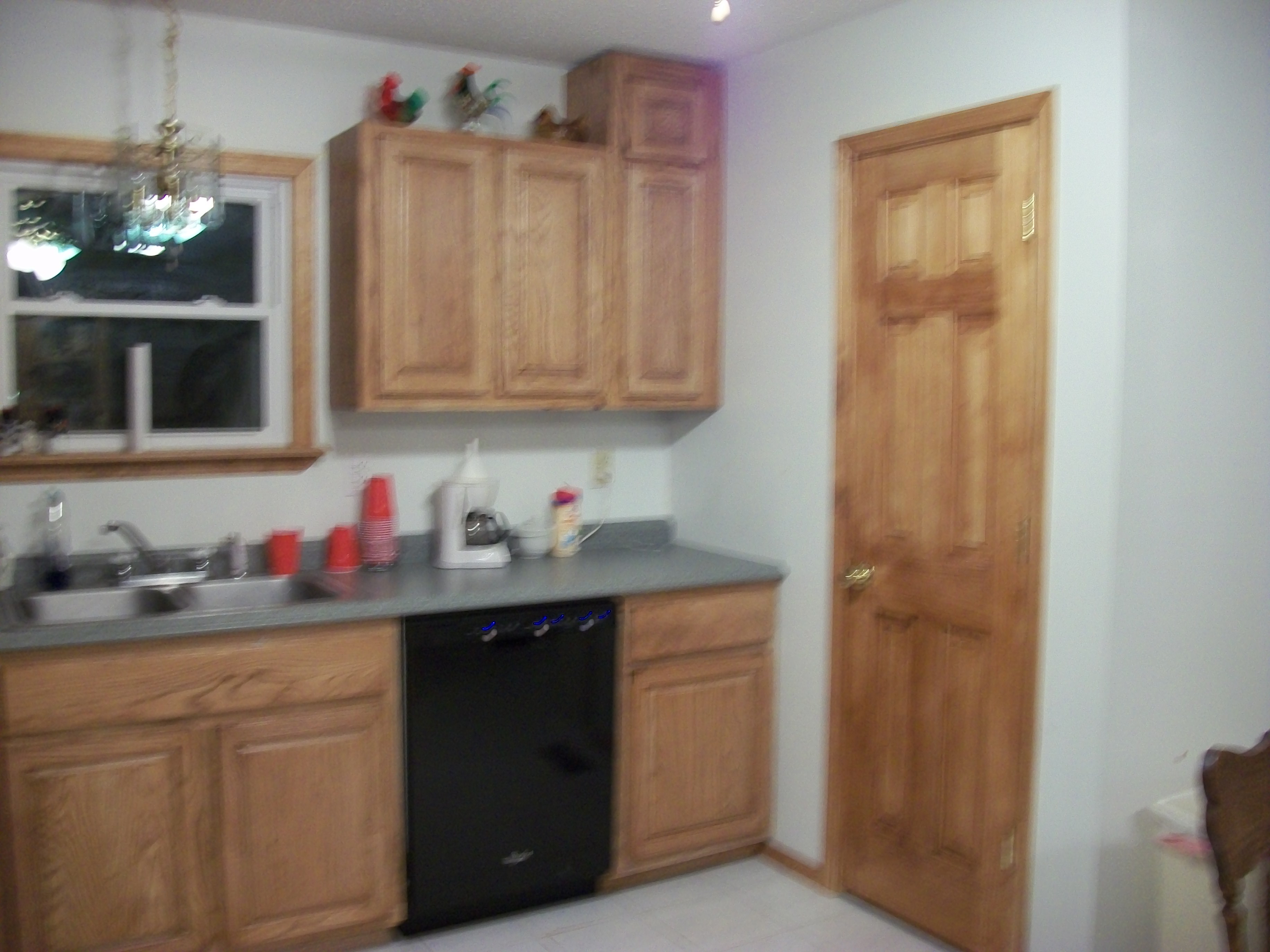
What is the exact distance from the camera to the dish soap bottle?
3043mm

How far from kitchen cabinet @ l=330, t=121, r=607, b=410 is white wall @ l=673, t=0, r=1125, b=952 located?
1.72 feet

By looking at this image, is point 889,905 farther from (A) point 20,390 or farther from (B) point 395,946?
(A) point 20,390

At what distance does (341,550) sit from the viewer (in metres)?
3.43

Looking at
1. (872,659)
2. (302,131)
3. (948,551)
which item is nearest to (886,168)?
(948,551)

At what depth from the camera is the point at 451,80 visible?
356 cm

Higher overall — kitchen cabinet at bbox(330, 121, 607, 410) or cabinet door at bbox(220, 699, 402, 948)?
kitchen cabinet at bbox(330, 121, 607, 410)

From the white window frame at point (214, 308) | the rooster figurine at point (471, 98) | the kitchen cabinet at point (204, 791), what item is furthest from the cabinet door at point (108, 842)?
the rooster figurine at point (471, 98)

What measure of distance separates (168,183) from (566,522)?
156cm

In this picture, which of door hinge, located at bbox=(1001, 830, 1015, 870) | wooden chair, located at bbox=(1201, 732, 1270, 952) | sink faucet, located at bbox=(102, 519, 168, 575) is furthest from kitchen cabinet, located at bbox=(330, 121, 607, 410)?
wooden chair, located at bbox=(1201, 732, 1270, 952)

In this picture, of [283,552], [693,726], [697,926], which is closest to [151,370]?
[283,552]

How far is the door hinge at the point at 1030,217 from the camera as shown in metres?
2.73

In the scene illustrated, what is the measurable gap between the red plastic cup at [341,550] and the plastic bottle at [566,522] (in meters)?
0.66

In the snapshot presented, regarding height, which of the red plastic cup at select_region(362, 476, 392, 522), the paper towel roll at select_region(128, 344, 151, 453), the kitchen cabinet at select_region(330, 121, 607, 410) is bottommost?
the red plastic cup at select_region(362, 476, 392, 522)

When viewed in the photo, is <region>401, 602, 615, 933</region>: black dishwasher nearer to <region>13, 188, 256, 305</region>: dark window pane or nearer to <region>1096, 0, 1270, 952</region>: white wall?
<region>13, 188, 256, 305</region>: dark window pane
